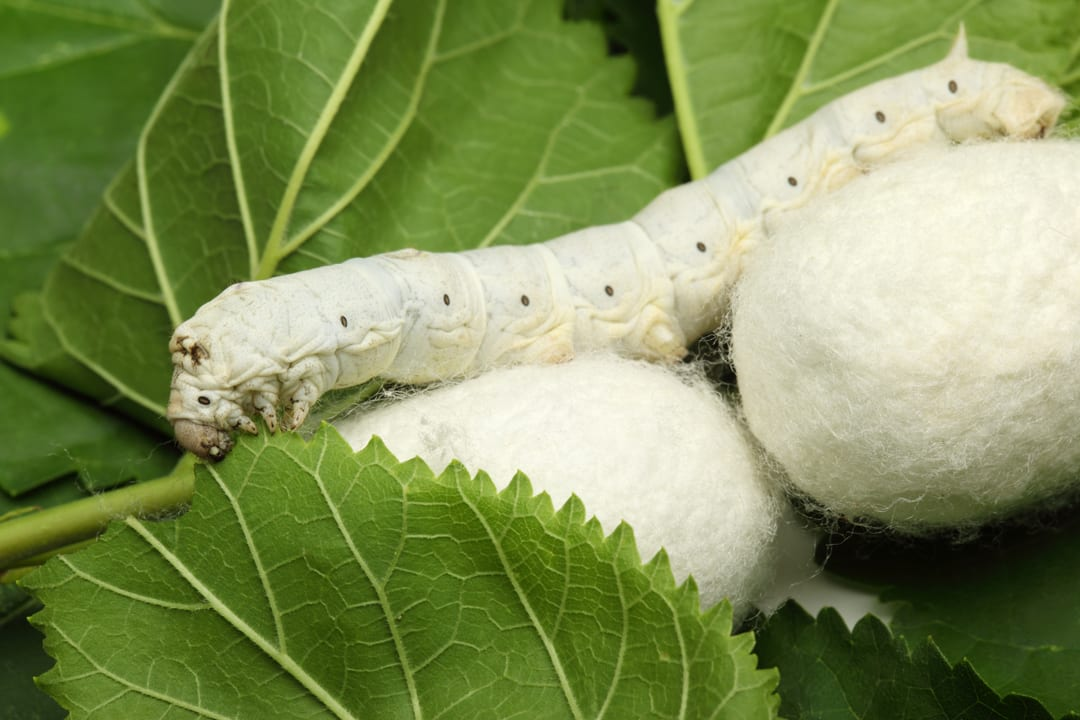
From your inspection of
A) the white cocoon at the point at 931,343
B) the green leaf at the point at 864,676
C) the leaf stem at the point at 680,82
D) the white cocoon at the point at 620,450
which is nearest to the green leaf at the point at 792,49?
the leaf stem at the point at 680,82

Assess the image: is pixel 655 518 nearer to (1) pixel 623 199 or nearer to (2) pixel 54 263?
(1) pixel 623 199

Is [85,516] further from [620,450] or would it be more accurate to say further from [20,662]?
[620,450]

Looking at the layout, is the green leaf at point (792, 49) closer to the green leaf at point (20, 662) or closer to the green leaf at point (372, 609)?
the green leaf at point (372, 609)

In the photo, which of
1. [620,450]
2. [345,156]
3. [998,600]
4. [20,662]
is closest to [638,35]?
[345,156]

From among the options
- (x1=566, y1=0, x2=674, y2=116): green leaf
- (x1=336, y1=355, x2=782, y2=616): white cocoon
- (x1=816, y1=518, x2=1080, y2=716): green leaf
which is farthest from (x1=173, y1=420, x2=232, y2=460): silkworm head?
(x1=566, y1=0, x2=674, y2=116): green leaf

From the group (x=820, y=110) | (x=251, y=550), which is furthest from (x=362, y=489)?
(x=820, y=110)

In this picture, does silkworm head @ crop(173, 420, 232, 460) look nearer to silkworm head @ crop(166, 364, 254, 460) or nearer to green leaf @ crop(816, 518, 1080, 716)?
silkworm head @ crop(166, 364, 254, 460)
